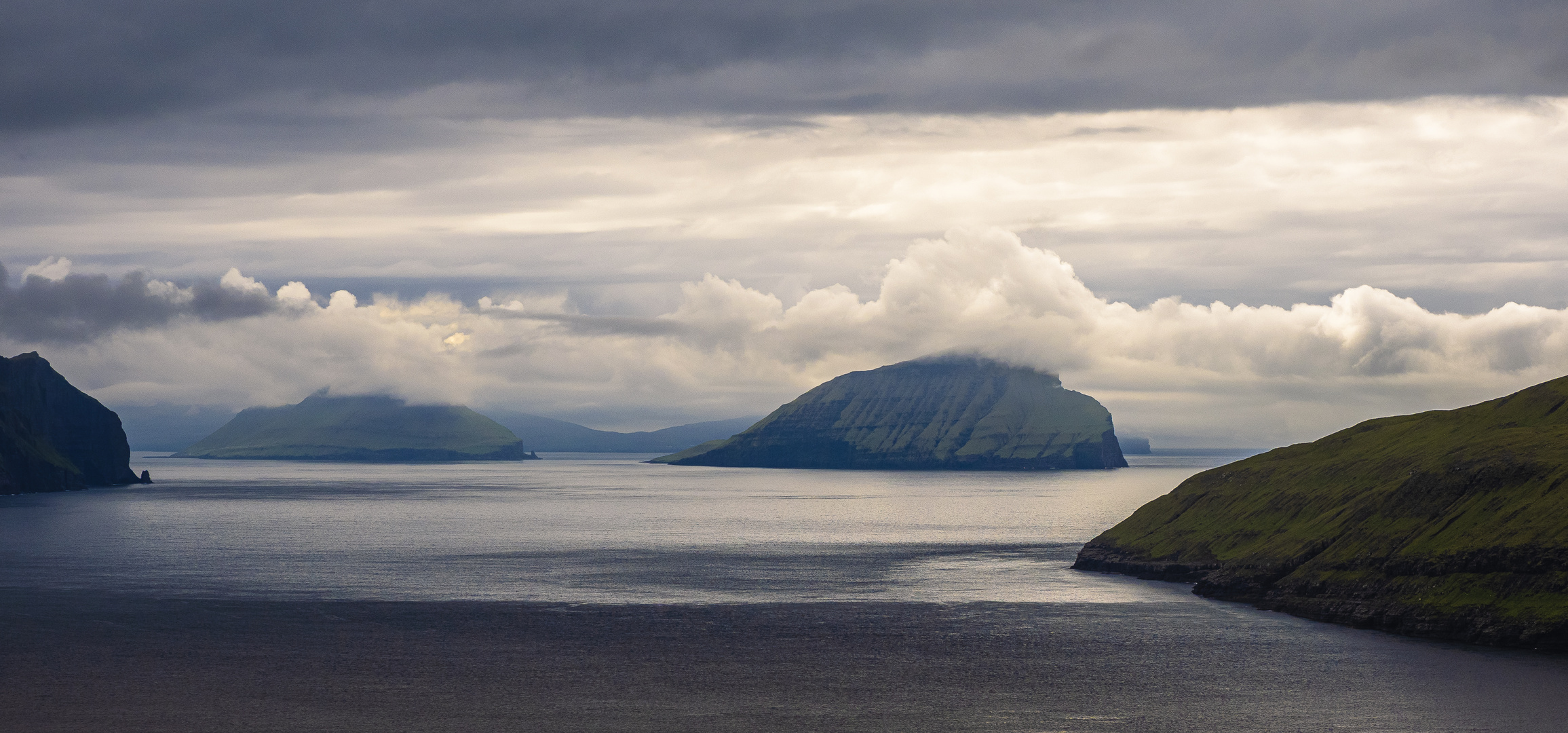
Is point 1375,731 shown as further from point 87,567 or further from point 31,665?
point 87,567

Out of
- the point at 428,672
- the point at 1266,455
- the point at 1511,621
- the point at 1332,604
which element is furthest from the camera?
the point at 1266,455

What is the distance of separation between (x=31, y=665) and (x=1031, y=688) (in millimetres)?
81359

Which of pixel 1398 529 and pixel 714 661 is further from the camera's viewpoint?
pixel 1398 529

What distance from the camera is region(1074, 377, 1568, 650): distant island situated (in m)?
112

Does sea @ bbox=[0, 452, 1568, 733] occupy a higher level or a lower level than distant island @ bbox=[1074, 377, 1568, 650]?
lower

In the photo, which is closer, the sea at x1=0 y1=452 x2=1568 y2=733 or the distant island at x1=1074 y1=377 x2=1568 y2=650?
the sea at x1=0 y1=452 x2=1568 y2=733

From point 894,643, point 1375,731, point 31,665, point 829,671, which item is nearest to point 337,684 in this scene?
point 31,665

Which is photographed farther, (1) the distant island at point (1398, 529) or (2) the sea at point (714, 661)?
(1) the distant island at point (1398, 529)

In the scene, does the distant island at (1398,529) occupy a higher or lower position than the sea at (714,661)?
higher

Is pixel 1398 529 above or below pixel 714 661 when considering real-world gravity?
above

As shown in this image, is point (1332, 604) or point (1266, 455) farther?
point (1266, 455)

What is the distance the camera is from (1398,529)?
422ft

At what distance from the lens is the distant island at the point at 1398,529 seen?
112 metres

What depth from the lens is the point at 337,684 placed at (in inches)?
3654
